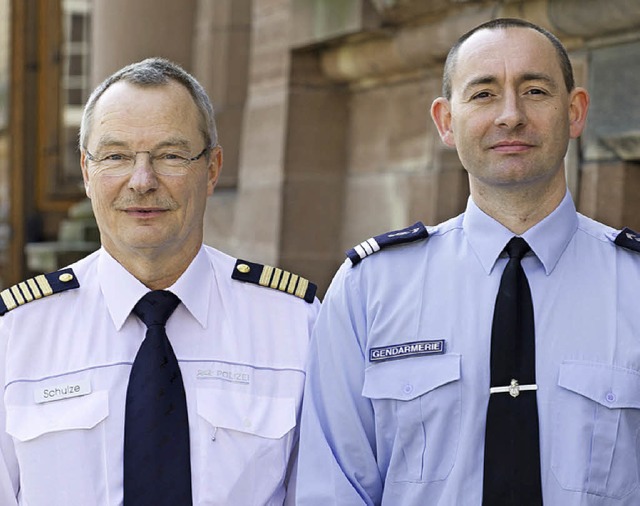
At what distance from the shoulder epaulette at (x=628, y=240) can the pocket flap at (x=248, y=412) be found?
94cm

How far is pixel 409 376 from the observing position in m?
3.24

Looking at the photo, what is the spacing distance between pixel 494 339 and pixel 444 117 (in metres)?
0.65

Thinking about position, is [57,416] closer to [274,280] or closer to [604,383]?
[274,280]

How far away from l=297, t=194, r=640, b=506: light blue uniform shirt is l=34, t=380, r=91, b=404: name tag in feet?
1.90

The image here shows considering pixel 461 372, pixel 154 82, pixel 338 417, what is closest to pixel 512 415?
pixel 461 372

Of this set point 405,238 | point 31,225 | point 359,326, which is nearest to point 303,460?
point 359,326

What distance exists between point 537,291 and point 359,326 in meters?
0.45

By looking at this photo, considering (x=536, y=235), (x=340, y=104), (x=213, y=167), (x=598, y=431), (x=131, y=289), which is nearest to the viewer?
(x=598, y=431)

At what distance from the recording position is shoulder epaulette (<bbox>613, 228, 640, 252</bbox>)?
329 centimetres

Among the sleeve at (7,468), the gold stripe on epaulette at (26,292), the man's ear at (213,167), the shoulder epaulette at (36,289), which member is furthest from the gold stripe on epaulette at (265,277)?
the sleeve at (7,468)

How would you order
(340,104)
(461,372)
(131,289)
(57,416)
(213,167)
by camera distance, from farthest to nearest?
(340,104) < (213,167) < (131,289) < (57,416) < (461,372)

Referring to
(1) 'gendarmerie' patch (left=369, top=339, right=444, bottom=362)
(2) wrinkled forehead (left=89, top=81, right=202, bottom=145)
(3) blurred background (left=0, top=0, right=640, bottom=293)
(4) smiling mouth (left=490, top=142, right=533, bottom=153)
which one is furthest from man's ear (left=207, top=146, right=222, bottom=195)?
(3) blurred background (left=0, top=0, right=640, bottom=293)

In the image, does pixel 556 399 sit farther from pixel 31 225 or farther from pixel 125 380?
pixel 31 225

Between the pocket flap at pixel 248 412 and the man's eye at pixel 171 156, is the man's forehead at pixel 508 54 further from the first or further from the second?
the pocket flap at pixel 248 412
